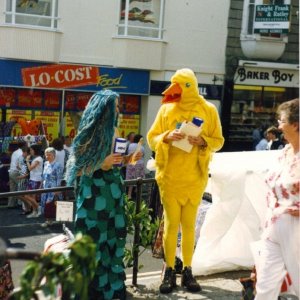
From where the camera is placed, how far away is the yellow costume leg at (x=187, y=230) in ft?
16.3

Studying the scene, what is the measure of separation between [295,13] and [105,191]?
17640 mm

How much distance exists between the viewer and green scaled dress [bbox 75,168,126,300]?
4316 mm

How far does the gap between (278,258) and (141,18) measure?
50.2 ft

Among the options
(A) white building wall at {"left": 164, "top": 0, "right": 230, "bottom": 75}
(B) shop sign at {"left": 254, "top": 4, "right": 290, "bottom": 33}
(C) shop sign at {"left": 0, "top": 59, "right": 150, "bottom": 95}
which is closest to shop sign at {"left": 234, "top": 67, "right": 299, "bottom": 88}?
(A) white building wall at {"left": 164, "top": 0, "right": 230, "bottom": 75}

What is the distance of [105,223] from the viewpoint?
14.3ft

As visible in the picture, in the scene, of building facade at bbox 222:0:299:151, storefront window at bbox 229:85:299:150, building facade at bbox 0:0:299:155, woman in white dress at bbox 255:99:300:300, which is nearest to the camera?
woman in white dress at bbox 255:99:300:300

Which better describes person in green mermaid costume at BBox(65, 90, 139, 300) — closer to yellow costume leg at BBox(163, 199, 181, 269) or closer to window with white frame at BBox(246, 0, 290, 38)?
yellow costume leg at BBox(163, 199, 181, 269)

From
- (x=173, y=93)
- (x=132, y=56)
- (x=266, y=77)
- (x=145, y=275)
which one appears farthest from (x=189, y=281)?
(x=266, y=77)

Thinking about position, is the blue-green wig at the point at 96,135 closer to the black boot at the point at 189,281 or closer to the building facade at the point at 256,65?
the black boot at the point at 189,281

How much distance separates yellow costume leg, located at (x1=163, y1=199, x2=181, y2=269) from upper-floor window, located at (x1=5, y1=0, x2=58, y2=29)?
43.3ft

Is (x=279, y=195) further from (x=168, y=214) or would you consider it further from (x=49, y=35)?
(x=49, y=35)

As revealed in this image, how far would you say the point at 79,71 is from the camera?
1788 centimetres

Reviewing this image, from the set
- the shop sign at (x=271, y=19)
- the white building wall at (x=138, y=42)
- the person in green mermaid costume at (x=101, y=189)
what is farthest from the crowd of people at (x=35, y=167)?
the shop sign at (x=271, y=19)

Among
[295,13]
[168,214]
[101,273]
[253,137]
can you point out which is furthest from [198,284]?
[295,13]
